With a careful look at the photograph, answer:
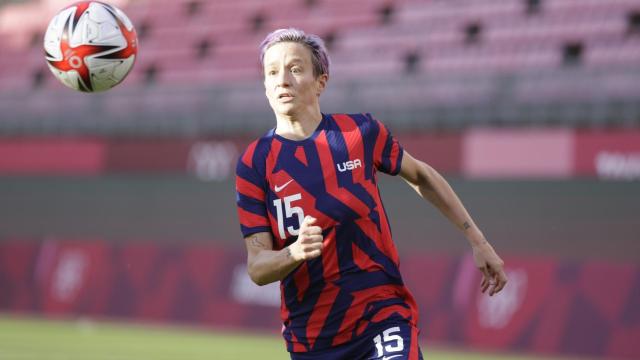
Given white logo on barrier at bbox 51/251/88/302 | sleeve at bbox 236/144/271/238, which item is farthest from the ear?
white logo on barrier at bbox 51/251/88/302

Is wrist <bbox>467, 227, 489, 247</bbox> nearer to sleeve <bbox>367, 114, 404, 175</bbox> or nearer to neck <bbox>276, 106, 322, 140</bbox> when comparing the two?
sleeve <bbox>367, 114, 404, 175</bbox>

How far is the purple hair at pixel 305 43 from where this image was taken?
5312 mm

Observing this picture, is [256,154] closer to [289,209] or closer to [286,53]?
[289,209]

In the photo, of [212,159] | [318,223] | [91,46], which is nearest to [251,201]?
[318,223]

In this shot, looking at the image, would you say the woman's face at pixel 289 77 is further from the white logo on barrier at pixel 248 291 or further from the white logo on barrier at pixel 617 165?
the white logo on barrier at pixel 248 291

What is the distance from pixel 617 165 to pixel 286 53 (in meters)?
10.1

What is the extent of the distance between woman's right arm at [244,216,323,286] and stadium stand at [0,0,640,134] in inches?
404

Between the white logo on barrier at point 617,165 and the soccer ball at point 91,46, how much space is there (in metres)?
8.43

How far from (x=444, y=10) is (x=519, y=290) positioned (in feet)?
22.8

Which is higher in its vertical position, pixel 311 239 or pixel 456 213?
pixel 311 239

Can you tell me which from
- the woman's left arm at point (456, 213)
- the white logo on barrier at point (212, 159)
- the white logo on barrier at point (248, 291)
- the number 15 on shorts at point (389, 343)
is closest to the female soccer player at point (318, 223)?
the number 15 on shorts at point (389, 343)

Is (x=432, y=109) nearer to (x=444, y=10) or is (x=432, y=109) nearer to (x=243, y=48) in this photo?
(x=444, y=10)

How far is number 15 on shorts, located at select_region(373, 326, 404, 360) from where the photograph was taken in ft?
17.1

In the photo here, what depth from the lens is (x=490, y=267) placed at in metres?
5.57
